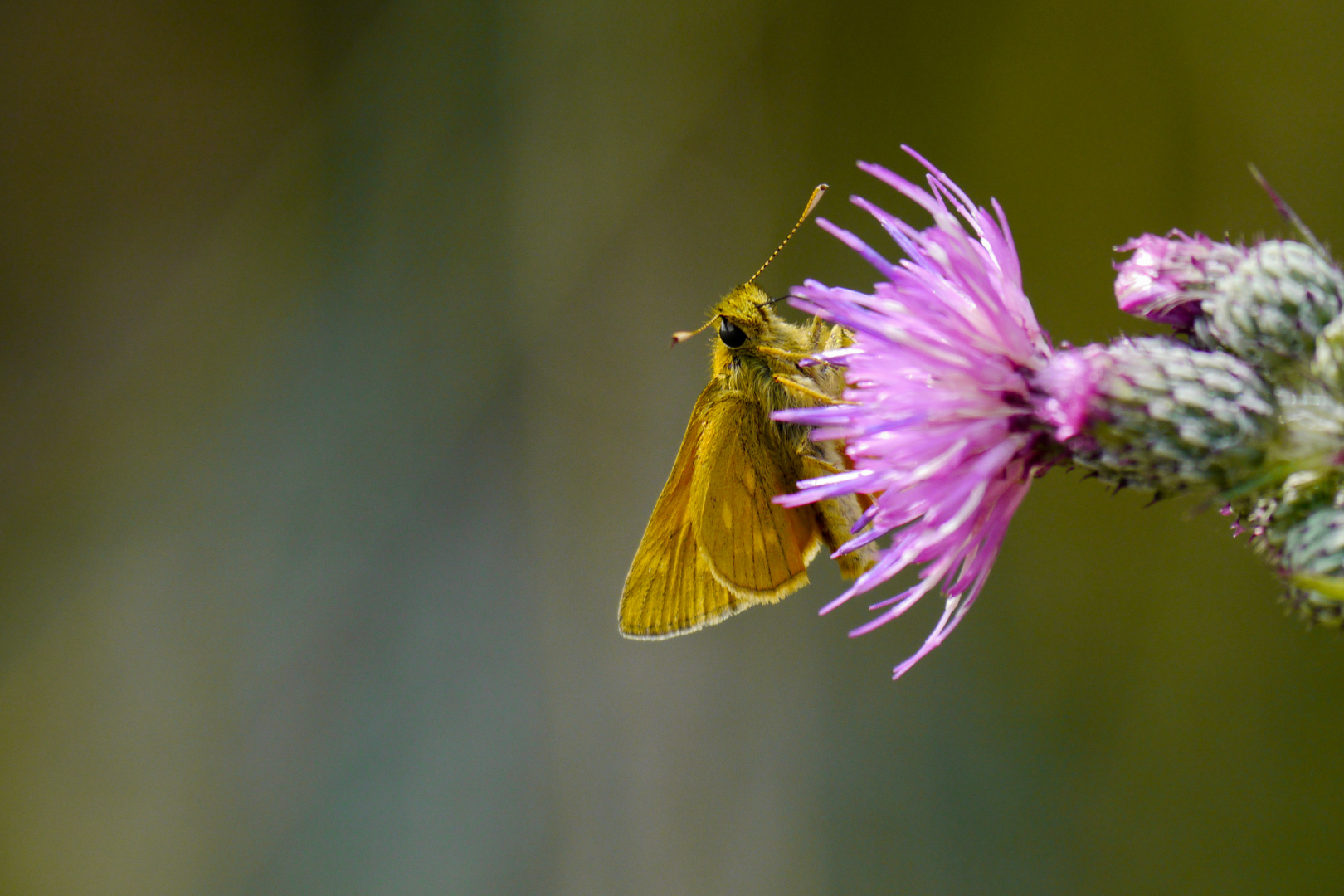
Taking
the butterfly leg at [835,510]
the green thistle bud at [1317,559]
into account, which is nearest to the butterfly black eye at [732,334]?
the butterfly leg at [835,510]

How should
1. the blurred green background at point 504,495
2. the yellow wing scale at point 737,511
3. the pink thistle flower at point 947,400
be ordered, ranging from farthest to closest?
the blurred green background at point 504,495
the yellow wing scale at point 737,511
the pink thistle flower at point 947,400

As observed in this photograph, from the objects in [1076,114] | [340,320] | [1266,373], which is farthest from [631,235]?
[1266,373]

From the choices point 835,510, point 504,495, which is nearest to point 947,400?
point 835,510

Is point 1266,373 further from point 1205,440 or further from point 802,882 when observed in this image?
point 802,882

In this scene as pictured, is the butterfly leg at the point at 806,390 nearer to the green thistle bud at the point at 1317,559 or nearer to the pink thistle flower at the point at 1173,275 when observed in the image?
the pink thistle flower at the point at 1173,275

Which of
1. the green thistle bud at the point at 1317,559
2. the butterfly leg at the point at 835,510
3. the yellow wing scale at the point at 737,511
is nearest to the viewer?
the green thistle bud at the point at 1317,559

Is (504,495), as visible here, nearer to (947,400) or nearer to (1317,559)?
(947,400)

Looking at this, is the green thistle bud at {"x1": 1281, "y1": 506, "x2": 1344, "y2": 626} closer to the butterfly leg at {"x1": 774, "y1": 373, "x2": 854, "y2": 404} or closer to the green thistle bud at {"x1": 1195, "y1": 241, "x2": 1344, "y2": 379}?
the green thistle bud at {"x1": 1195, "y1": 241, "x2": 1344, "y2": 379}
